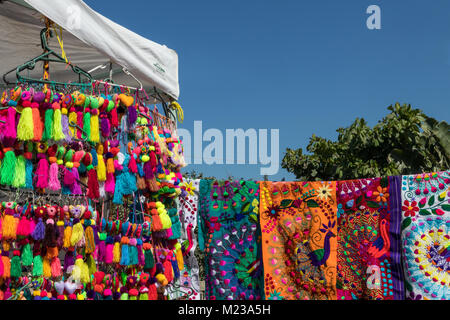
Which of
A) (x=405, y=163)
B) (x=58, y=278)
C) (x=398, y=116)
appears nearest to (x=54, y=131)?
(x=58, y=278)

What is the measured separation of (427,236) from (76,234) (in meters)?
2.07

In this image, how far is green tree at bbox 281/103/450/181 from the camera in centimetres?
531

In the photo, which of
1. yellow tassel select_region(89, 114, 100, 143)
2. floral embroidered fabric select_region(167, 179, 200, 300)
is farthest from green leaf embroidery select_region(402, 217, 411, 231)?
yellow tassel select_region(89, 114, 100, 143)

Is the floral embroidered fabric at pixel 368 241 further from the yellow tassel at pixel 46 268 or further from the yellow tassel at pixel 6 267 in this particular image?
A: the yellow tassel at pixel 6 267

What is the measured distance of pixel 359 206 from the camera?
2.80 metres

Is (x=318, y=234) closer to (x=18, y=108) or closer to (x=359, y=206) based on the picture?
(x=359, y=206)

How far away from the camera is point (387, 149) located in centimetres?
602

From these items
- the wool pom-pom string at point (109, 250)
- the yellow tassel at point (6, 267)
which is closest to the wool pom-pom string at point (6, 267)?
the yellow tassel at point (6, 267)

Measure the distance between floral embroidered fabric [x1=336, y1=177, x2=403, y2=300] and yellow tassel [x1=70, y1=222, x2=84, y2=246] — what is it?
1.74 metres

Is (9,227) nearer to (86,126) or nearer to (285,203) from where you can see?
(86,126)

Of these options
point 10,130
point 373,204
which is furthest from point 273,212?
point 10,130

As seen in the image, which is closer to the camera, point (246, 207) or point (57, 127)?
point (57, 127)

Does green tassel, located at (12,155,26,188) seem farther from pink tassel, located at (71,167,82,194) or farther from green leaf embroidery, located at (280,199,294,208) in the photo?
green leaf embroidery, located at (280,199,294,208)

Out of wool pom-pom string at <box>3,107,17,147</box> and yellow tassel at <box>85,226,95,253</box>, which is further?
yellow tassel at <box>85,226,95,253</box>
